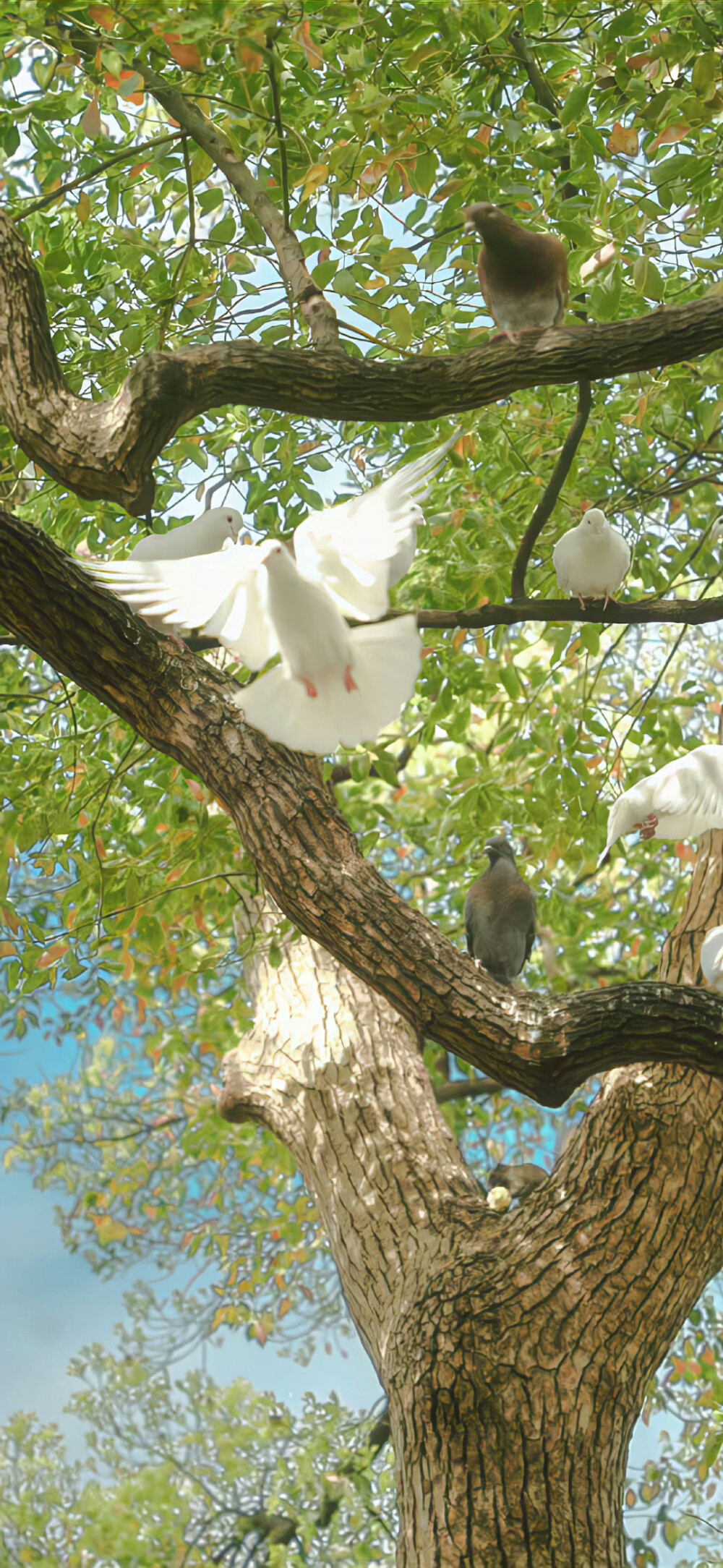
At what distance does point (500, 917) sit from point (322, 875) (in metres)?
0.84

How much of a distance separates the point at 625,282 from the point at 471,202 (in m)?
0.38

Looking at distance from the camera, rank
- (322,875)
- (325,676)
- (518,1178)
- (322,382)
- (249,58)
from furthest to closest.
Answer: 1. (518,1178)
2. (322,875)
3. (322,382)
4. (249,58)
5. (325,676)

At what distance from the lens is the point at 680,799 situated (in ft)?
7.02

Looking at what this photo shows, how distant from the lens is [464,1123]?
4.73m

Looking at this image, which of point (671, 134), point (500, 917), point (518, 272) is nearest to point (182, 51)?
point (518, 272)

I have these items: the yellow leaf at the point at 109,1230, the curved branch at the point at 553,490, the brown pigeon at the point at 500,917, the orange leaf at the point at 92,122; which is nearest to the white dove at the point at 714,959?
the brown pigeon at the point at 500,917

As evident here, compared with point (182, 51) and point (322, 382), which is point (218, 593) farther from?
point (182, 51)

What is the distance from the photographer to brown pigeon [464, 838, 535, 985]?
274 cm

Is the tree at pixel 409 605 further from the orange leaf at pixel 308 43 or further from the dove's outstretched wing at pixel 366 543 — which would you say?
the dove's outstretched wing at pixel 366 543

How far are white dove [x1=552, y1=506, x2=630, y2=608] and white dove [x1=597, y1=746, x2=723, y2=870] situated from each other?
0.41 meters

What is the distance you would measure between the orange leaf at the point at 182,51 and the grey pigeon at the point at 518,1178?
94.0 inches

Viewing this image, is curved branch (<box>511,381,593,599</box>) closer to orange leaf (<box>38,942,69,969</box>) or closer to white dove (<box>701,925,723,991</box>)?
white dove (<box>701,925,723,991</box>)

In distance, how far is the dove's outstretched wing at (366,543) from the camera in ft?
4.30

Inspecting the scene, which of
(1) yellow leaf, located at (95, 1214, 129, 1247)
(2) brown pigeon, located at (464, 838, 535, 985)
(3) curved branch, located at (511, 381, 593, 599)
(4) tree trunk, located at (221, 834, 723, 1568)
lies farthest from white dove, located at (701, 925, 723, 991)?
(1) yellow leaf, located at (95, 1214, 129, 1247)
